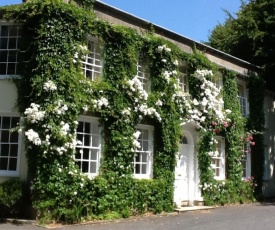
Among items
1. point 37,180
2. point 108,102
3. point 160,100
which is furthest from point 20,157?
point 160,100

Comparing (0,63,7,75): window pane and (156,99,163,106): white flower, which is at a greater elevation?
(0,63,7,75): window pane

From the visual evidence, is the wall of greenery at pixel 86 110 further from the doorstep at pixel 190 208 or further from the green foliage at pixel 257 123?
the green foliage at pixel 257 123

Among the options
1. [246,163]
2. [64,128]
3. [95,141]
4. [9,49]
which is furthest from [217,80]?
[9,49]

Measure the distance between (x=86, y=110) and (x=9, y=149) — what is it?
2756mm

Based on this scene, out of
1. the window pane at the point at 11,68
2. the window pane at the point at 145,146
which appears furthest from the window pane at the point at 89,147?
the window pane at the point at 11,68

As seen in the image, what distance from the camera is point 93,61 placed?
14242mm

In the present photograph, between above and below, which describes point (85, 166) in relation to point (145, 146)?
below

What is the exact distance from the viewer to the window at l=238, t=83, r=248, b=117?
69.1ft

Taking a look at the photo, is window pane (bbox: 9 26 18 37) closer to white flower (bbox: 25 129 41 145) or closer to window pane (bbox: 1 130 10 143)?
window pane (bbox: 1 130 10 143)

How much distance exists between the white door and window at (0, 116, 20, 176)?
22.0 feet

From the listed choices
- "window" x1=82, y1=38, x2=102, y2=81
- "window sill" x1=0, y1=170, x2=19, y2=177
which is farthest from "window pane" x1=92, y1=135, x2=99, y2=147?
"window sill" x1=0, y1=170, x2=19, y2=177

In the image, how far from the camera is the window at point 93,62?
14.1 m

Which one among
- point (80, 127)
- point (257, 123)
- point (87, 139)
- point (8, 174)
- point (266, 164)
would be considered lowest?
point (8, 174)

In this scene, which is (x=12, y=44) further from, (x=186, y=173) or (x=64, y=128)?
(x=186, y=173)
